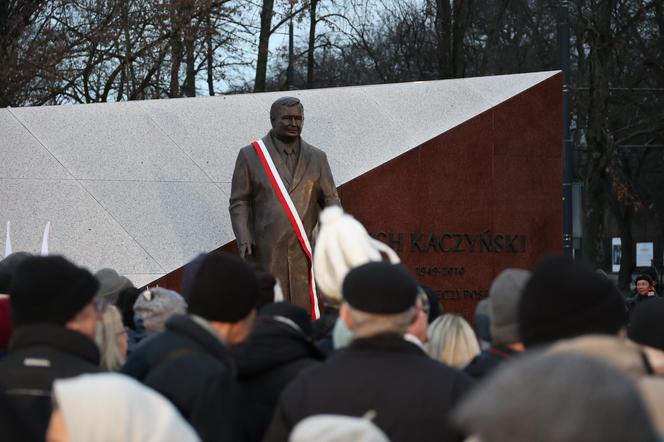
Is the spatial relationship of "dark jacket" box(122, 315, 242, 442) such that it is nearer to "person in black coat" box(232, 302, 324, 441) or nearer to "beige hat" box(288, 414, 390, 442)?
"person in black coat" box(232, 302, 324, 441)

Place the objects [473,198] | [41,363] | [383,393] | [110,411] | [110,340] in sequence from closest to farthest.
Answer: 1. [110,411]
2. [383,393]
3. [41,363]
4. [110,340]
5. [473,198]

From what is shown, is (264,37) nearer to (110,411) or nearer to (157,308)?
(157,308)

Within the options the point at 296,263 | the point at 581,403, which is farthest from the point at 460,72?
the point at 581,403

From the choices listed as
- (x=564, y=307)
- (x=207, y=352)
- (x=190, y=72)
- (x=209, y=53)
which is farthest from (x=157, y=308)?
(x=190, y=72)

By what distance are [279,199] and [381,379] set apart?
5.65 metres

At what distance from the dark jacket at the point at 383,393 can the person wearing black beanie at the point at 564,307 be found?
1.75ft

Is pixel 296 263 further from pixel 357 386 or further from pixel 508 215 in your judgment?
pixel 357 386

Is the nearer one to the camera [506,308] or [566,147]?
[506,308]

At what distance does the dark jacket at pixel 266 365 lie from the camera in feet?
13.1

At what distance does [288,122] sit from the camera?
29.0 feet

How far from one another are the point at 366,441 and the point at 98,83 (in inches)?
833

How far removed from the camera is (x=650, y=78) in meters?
29.7

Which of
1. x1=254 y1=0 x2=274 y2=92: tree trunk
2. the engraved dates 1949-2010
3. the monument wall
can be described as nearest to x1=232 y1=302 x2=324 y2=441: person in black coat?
the monument wall

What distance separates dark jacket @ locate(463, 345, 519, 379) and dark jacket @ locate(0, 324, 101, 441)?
3.87 ft
